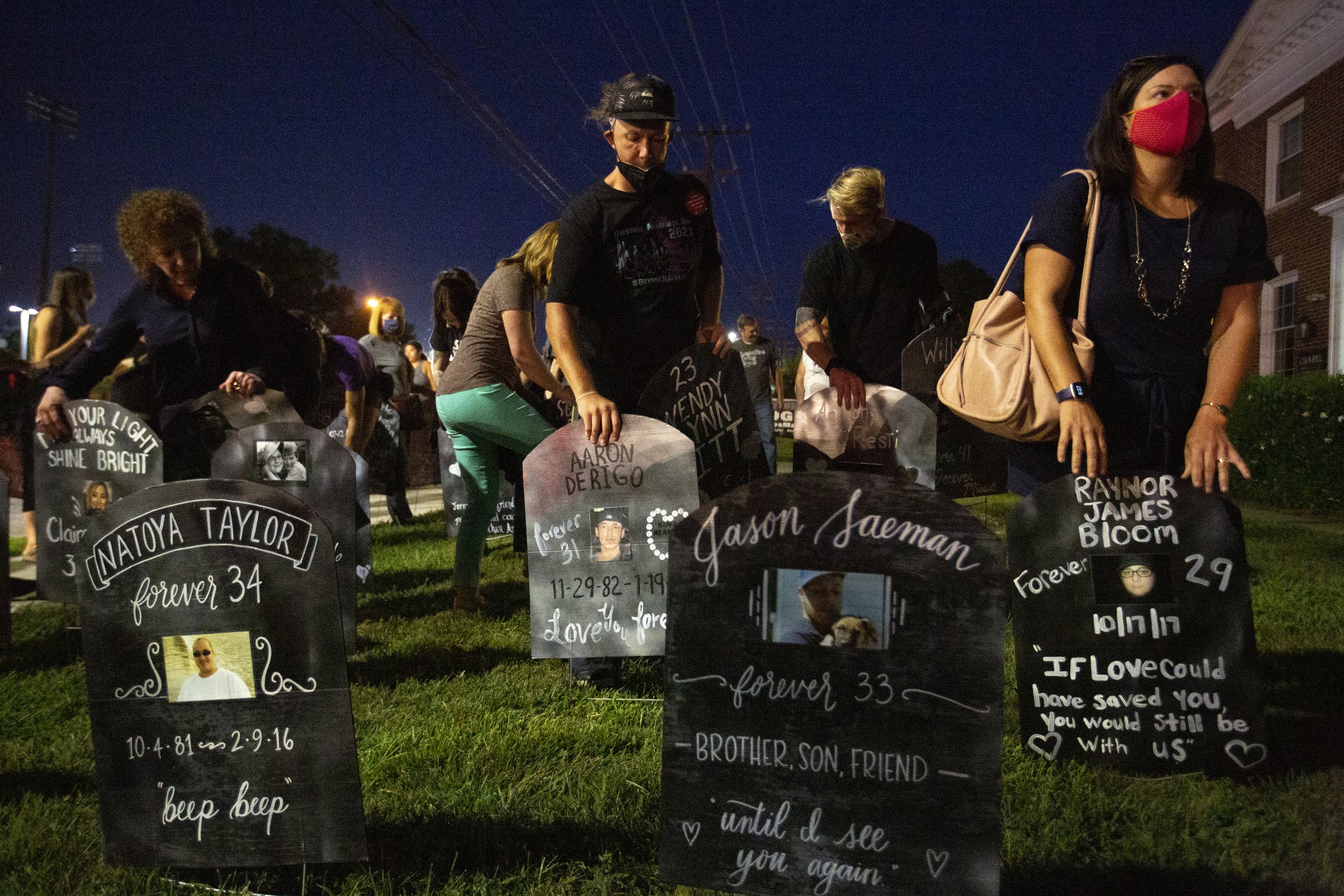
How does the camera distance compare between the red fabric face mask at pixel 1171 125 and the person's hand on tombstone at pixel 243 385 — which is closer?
the red fabric face mask at pixel 1171 125

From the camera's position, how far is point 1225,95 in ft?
45.8

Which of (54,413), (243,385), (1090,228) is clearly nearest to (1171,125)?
(1090,228)

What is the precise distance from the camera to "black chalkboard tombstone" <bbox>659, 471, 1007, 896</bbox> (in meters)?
1.69

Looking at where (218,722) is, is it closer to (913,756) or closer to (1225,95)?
(913,756)

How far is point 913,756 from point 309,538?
1.35m

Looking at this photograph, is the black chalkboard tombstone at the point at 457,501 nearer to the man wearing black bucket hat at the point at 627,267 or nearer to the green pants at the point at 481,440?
the green pants at the point at 481,440

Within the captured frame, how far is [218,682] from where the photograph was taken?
2.00 meters

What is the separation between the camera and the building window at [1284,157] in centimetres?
1418

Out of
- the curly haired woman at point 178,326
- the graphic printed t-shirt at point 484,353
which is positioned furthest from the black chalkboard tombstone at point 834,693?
the curly haired woman at point 178,326

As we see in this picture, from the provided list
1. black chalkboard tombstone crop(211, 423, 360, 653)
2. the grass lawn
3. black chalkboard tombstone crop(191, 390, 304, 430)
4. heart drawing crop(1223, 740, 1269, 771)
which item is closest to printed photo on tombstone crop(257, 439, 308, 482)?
black chalkboard tombstone crop(211, 423, 360, 653)

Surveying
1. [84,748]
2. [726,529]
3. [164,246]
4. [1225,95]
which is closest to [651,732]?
[726,529]

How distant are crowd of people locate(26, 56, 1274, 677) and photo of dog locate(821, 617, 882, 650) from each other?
104 cm

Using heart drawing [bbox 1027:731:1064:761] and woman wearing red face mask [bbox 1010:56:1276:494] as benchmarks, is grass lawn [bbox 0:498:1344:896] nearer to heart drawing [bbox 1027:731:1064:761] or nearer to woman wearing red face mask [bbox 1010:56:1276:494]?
heart drawing [bbox 1027:731:1064:761]

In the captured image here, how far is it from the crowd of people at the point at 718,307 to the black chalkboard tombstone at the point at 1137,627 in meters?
0.14
